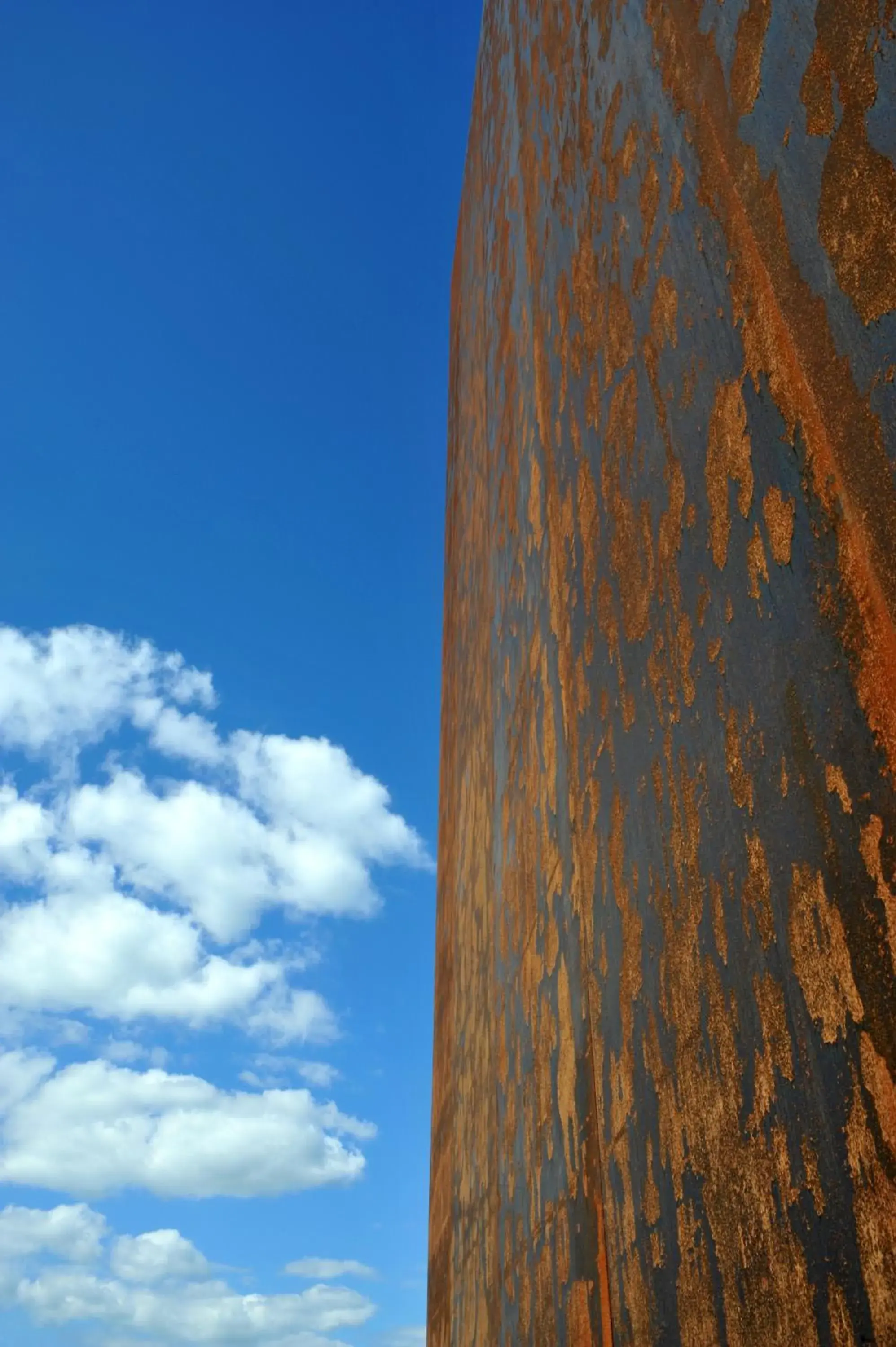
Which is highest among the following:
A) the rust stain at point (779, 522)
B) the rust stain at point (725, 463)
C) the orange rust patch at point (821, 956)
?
the rust stain at point (725, 463)

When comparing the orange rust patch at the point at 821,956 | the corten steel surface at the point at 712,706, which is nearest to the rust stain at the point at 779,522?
the corten steel surface at the point at 712,706

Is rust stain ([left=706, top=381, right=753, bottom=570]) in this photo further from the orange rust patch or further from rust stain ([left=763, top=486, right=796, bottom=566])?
the orange rust patch

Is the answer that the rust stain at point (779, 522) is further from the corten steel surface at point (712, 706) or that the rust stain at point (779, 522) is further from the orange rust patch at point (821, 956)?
the orange rust patch at point (821, 956)

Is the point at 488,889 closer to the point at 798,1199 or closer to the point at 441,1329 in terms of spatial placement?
the point at 441,1329

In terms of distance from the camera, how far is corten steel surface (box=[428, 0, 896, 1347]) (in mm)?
479

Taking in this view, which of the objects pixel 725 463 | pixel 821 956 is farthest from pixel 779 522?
pixel 821 956

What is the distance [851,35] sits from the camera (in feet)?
1.73

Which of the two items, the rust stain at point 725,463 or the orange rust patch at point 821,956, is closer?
the orange rust patch at point 821,956

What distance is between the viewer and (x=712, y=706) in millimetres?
664

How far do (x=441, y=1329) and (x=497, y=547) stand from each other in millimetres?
1648

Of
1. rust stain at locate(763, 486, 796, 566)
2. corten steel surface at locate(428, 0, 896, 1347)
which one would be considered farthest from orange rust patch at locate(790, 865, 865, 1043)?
rust stain at locate(763, 486, 796, 566)

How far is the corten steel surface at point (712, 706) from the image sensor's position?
18.8 inches

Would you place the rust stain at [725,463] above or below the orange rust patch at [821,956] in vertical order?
above

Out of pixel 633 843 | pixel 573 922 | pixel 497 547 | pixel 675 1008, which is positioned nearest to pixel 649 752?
pixel 633 843
